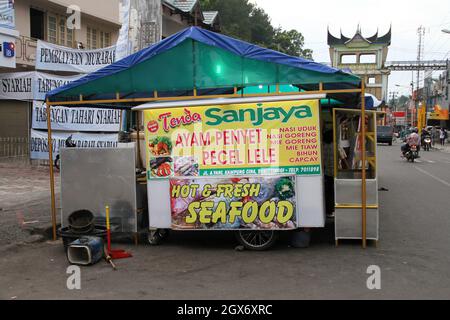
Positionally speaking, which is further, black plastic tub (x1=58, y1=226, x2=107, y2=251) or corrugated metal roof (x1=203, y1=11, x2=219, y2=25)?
corrugated metal roof (x1=203, y1=11, x2=219, y2=25)

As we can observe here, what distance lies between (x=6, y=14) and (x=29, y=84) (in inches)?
111

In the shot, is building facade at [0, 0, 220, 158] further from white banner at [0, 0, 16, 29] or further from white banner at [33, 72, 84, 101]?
white banner at [33, 72, 84, 101]

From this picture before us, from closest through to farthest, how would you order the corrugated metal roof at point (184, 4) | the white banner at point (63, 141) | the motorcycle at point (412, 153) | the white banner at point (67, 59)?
the white banner at point (63, 141)
the white banner at point (67, 59)
the motorcycle at point (412, 153)
the corrugated metal roof at point (184, 4)

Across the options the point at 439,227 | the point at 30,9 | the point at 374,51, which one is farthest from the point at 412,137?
the point at 374,51

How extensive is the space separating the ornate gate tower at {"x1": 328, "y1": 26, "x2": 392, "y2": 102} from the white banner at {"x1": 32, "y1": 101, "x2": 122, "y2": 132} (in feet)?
215

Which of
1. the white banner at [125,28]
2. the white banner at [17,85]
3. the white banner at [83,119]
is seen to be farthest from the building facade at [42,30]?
the white banner at [125,28]

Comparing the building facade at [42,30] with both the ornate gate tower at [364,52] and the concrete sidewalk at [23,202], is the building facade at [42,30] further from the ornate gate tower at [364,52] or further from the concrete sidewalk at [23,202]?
the ornate gate tower at [364,52]

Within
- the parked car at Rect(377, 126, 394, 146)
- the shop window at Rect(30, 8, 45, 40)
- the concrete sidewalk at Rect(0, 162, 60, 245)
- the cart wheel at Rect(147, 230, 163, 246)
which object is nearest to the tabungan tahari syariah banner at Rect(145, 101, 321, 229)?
the cart wheel at Rect(147, 230, 163, 246)

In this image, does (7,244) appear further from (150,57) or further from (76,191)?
(150,57)

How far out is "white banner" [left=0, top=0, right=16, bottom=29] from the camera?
17.3 m

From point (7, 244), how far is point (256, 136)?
411 cm

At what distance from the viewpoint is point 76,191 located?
7.77 meters

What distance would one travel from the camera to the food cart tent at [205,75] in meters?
6.85

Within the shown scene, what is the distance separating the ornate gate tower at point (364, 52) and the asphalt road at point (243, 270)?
7237 cm
